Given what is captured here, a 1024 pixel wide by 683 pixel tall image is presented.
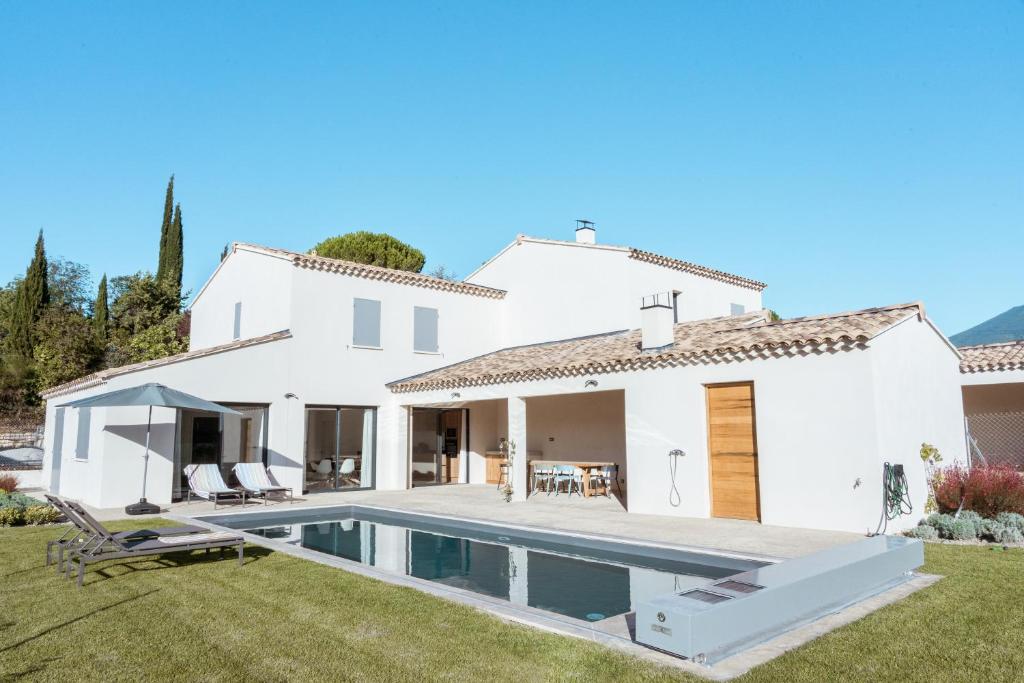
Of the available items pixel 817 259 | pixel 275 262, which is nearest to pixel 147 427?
pixel 275 262

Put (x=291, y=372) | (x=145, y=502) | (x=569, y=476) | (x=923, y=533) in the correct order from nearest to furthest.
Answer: (x=923, y=533)
(x=145, y=502)
(x=569, y=476)
(x=291, y=372)

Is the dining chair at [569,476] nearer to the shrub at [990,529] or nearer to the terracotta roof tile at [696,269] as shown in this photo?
the terracotta roof tile at [696,269]

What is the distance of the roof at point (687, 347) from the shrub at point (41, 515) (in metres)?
9.10

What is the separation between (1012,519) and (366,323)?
1564cm

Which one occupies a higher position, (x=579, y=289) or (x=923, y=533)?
(x=579, y=289)

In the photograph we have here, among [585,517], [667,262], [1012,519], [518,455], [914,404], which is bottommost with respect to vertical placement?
[585,517]

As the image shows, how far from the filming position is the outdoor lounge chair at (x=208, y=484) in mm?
14969

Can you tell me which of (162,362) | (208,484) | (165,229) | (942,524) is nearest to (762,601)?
(942,524)

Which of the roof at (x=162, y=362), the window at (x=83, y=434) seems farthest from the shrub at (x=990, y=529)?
the window at (x=83, y=434)

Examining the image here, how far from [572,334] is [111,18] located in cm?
1420

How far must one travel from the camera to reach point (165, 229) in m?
42.9

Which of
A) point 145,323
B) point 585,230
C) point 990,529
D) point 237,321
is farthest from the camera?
point 145,323

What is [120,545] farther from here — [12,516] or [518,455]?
[518,455]

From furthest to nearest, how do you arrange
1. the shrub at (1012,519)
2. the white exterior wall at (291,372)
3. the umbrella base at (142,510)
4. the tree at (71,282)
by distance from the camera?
the tree at (71,282)
the white exterior wall at (291,372)
the umbrella base at (142,510)
the shrub at (1012,519)
